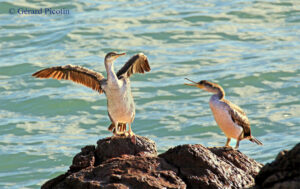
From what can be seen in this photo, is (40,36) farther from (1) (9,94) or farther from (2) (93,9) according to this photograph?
(1) (9,94)

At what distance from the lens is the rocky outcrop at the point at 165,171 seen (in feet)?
22.1

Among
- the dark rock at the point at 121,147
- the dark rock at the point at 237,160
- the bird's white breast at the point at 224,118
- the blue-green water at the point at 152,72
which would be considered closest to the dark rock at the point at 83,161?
the dark rock at the point at 121,147

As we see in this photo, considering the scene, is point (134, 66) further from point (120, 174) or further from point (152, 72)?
point (152, 72)

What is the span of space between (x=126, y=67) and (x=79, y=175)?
9.79 ft

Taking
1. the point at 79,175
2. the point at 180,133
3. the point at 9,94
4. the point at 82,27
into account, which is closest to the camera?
the point at 79,175

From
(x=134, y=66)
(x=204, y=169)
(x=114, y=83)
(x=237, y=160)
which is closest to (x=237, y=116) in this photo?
(x=237, y=160)

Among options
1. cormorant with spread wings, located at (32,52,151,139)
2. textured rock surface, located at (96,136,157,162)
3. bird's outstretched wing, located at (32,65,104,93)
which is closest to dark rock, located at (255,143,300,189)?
textured rock surface, located at (96,136,157,162)

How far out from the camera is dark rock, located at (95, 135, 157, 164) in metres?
7.72

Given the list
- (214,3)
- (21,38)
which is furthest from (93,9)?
(214,3)

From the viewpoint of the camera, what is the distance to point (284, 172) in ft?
19.6

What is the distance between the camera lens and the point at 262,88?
15.9 metres

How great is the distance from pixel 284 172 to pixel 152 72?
10838 mm

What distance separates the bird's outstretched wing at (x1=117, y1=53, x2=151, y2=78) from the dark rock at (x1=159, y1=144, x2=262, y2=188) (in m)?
2.43

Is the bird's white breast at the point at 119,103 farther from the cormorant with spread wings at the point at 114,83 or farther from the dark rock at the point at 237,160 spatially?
the dark rock at the point at 237,160
